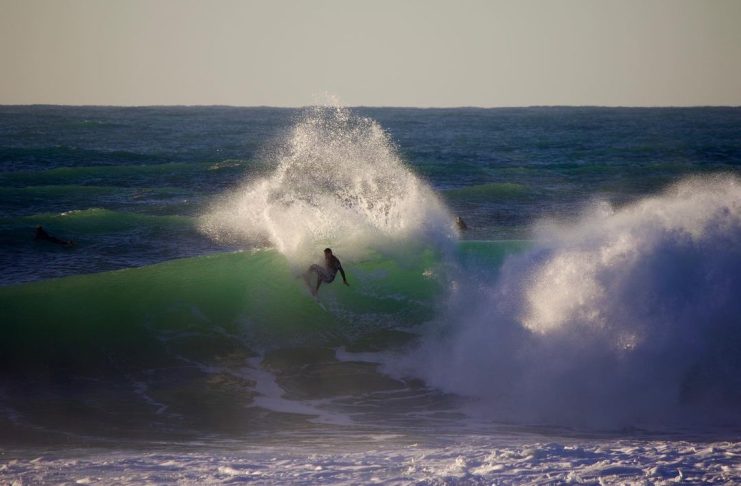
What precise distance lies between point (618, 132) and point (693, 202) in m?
55.4

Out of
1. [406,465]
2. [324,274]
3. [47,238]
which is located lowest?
[406,465]

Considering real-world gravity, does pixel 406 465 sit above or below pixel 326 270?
below

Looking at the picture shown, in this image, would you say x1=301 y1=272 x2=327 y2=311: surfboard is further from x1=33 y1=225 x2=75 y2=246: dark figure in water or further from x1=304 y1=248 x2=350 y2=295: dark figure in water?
x1=33 y1=225 x2=75 y2=246: dark figure in water

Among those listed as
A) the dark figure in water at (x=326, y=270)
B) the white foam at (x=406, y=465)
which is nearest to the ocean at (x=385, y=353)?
the white foam at (x=406, y=465)

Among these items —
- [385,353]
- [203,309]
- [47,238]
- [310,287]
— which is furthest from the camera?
[47,238]

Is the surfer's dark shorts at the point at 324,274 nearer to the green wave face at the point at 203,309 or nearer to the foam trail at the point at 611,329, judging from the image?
the green wave face at the point at 203,309


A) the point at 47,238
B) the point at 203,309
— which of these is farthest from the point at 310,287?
the point at 47,238

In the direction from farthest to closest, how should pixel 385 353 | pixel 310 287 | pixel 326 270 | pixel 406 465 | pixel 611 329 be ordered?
pixel 310 287 < pixel 326 270 < pixel 385 353 < pixel 611 329 < pixel 406 465

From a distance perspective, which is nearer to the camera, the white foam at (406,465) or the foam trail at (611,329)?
the white foam at (406,465)

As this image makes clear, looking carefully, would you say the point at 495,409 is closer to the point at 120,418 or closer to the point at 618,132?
the point at 120,418

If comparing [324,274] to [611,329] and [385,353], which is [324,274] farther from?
[611,329]

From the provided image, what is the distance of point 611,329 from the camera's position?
11.2m

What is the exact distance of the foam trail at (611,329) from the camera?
10219mm

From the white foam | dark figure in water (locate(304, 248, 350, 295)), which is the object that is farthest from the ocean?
dark figure in water (locate(304, 248, 350, 295))
